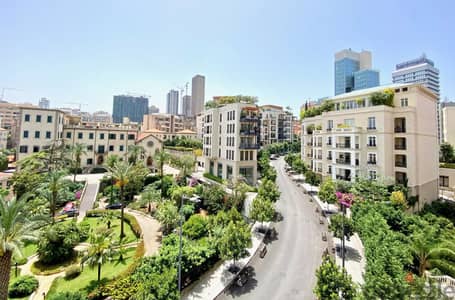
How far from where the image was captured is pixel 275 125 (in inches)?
4412

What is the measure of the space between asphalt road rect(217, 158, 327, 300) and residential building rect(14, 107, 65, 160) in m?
54.2

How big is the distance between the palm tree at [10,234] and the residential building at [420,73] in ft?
539

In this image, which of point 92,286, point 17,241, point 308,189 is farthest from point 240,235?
point 308,189

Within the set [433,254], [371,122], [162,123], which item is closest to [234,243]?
[433,254]

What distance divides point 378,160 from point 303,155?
81.0 ft

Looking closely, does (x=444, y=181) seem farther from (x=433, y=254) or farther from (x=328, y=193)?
(x=433, y=254)

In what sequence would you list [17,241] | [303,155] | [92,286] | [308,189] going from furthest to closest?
[303,155]
[308,189]
[92,286]
[17,241]

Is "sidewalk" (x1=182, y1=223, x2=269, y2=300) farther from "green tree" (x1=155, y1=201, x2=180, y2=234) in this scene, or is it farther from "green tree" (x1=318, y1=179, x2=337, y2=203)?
"green tree" (x1=318, y1=179, x2=337, y2=203)

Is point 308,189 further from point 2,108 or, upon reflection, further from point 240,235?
point 2,108

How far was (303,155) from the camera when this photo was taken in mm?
63312

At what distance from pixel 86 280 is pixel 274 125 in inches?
4004

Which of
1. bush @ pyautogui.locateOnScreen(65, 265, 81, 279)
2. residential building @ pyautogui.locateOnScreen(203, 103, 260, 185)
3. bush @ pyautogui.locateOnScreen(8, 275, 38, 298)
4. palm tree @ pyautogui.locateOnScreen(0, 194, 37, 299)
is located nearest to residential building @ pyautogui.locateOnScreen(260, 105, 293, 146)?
residential building @ pyautogui.locateOnScreen(203, 103, 260, 185)

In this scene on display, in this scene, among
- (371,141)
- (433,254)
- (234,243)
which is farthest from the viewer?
(371,141)

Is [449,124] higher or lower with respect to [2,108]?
lower
